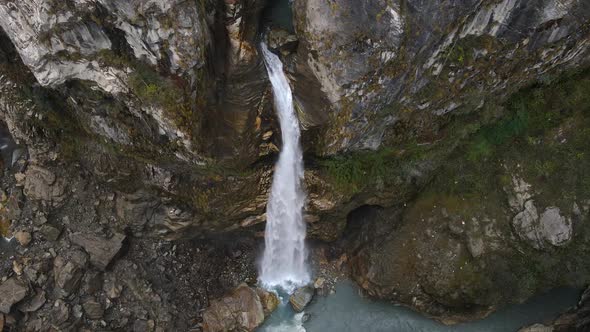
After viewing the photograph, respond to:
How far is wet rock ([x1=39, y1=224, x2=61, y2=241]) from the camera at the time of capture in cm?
1279

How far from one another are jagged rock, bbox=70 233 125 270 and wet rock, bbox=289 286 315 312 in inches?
234

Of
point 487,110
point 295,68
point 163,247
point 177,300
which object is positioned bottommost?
point 177,300

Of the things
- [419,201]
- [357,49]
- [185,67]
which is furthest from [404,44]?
[419,201]

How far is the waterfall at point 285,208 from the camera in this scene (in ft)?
35.4

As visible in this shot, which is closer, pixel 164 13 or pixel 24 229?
pixel 164 13

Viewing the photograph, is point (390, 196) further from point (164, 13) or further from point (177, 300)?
point (164, 13)

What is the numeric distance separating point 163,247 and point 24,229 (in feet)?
13.3

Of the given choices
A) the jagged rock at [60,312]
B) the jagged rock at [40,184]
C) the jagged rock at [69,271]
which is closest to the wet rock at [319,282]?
the jagged rock at [69,271]

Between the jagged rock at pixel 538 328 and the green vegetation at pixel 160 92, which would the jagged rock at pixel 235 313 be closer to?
the green vegetation at pixel 160 92

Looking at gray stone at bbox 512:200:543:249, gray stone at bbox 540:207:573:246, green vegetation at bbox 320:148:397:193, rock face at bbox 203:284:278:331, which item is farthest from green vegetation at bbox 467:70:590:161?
rock face at bbox 203:284:278:331

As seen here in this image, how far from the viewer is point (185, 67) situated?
9.08 m

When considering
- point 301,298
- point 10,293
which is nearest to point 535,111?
point 301,298

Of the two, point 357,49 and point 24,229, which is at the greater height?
point 357,49

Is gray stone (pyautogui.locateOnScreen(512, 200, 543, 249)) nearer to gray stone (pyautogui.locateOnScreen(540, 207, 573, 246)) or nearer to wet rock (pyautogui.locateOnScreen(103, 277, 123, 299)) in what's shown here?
gray stone (pyautogui.locateOnScreen(540, 207, 573, 246))
